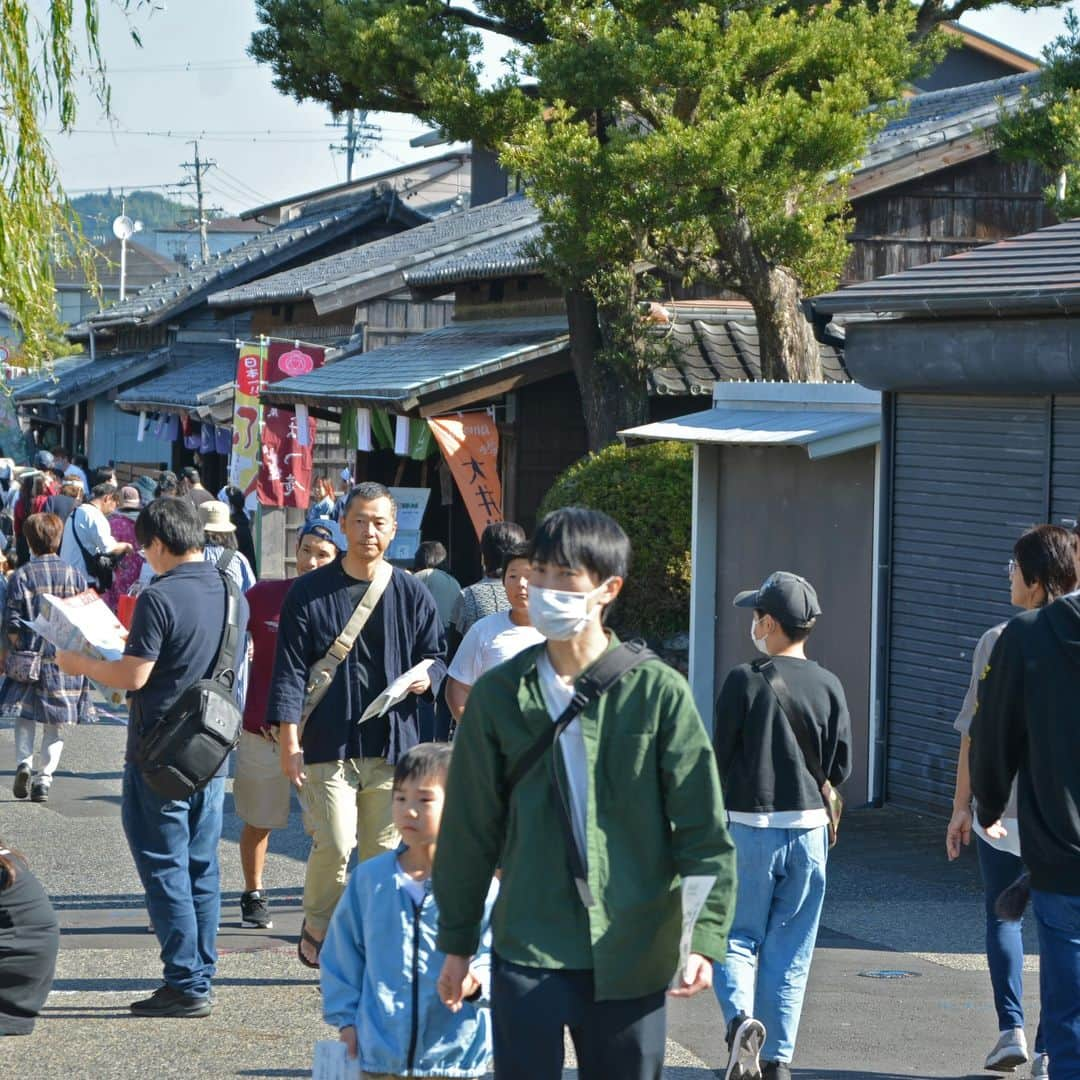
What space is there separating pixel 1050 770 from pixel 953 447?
561 centimetres

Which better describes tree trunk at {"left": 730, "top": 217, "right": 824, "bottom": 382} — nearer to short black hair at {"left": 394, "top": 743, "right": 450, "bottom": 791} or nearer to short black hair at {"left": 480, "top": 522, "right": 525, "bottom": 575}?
short black hair at {"left": 480, "top": 522, "right": 525, "bottom": 575}

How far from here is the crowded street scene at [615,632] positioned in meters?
3.48

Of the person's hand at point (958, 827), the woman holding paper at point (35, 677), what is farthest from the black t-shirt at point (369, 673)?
the woman holding paper at point (35, 677)

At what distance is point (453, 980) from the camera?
3.47 m

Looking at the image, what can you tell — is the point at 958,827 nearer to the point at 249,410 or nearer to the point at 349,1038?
the point at 349,1038

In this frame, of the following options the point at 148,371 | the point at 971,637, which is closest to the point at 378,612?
the point at 971,637

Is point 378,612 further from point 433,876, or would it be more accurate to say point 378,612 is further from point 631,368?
point 631,368

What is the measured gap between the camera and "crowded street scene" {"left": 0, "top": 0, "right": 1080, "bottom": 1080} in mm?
3484

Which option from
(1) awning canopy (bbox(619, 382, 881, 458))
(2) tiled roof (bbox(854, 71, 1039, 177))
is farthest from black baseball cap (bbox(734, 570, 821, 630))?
(2) tiled roof (bbox(854, 71, 1039, 177))

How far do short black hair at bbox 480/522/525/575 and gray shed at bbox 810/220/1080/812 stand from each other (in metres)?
3.22

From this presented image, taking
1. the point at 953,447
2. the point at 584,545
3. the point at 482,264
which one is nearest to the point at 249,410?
the point at 482,264

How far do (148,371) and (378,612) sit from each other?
2849cm

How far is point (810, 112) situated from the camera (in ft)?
40.3

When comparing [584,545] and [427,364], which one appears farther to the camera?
[427,364]
